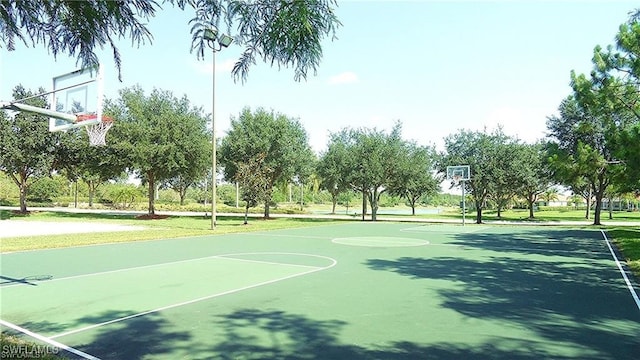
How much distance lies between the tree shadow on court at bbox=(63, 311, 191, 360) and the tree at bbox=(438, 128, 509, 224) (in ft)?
98.5

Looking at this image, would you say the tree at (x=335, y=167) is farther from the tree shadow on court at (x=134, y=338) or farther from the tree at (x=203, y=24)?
the tree at (x=203, y=24)

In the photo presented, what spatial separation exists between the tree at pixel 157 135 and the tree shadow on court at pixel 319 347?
27225mm

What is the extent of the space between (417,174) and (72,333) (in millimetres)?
29731

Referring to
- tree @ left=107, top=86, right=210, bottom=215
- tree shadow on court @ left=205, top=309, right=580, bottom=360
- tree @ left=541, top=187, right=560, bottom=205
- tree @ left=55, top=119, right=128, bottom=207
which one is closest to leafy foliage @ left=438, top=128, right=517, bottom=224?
tree @ left=541, top=187, right=560, bottom=205

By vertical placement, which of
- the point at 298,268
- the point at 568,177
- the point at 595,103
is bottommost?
the point at 298,268

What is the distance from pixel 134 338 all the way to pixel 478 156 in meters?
31.4

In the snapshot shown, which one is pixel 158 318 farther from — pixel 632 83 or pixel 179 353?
pixel 632 83

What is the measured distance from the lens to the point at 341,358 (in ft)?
15.0

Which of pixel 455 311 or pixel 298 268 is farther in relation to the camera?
pixel 298 268

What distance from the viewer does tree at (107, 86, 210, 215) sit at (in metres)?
30.7

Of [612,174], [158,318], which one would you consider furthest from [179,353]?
[612,174]

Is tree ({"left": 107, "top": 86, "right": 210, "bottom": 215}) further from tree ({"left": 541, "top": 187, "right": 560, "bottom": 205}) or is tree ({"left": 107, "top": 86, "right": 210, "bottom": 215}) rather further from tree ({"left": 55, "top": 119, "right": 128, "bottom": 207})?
tree ({"left": 541, "top": 187, "right": 560, "bottom": 205})

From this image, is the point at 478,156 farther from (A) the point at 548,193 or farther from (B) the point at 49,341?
(B) the point at 49,341

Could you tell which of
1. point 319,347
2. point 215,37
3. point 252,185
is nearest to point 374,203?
point 252,185
